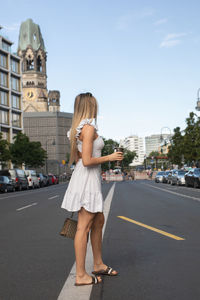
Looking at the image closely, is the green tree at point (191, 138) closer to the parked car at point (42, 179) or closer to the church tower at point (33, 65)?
the parked car at point (42, 179)

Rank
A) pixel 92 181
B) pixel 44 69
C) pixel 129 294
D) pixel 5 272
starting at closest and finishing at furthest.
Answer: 1. pixel 129 294
2. pixel 92 181
3. pixel 5 272
4. pixel 44 69

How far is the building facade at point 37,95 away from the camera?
136m

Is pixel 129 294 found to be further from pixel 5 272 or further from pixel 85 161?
pixel 5 272

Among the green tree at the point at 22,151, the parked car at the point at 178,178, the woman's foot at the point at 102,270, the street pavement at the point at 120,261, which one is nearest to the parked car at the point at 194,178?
the parked car at the point at 178,178

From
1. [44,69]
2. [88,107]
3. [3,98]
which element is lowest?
[88,107]

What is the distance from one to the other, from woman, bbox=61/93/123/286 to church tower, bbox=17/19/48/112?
150m

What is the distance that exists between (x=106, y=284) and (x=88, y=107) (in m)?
1.74

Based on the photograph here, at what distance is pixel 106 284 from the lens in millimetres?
4242

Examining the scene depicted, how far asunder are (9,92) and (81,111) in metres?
71.1

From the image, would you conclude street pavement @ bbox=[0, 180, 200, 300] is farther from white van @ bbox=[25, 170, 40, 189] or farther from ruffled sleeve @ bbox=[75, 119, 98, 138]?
white van @ bbox=[25, 170, 40, 189]

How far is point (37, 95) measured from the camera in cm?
15625

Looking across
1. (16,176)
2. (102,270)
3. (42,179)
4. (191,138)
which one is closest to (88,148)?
(102,270)

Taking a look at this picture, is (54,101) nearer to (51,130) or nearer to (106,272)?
(51,130)

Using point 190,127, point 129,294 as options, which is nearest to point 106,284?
point 129,294
